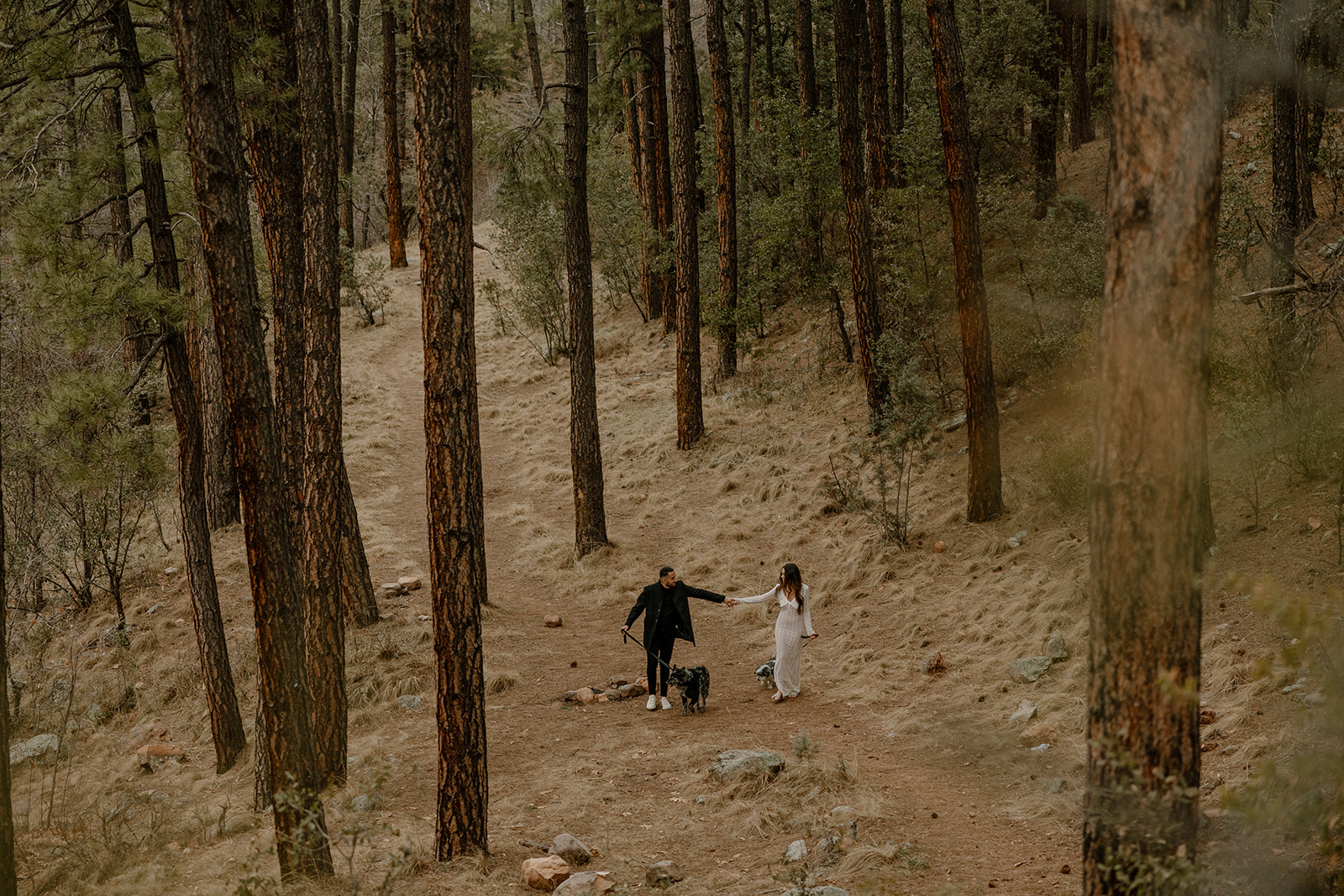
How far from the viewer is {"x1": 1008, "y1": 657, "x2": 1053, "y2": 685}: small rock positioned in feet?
27.7

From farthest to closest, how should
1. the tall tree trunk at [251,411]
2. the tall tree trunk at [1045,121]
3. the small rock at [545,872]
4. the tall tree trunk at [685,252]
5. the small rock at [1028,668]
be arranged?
the tall tree trunk at [1045,121] → the tall tree trunk at [685,252] → the small rock at [1028,668] → the small rock at [545,872] → the tall tree trunk at [251,411]

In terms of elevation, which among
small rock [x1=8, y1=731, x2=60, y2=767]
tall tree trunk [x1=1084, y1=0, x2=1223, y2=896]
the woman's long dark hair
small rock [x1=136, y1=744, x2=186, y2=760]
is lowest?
small rock [x1=8, y1=731, x2=60, y2=767]

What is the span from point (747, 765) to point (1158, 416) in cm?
475

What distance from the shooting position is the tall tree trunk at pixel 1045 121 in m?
18.4

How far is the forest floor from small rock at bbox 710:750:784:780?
0.41 ft

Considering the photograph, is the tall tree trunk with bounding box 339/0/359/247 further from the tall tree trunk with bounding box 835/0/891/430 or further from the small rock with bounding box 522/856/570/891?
the small rock with bounding box 522/856/570/891

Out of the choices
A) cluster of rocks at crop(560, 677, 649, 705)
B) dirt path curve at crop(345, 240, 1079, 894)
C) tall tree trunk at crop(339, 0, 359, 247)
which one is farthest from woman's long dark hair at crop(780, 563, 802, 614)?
tall tree trunk at crop(339, 0, 359, 247)

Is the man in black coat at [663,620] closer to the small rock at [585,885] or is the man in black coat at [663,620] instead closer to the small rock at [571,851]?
the small rock at [571,851]

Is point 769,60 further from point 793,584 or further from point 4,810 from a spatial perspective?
point 4,810

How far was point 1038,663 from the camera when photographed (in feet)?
28.0

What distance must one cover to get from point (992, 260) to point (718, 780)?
12019 millimetres

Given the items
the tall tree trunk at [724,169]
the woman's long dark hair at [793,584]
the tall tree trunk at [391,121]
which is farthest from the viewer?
the tall tree trunk at [391,121]

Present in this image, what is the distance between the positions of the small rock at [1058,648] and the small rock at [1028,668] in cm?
6

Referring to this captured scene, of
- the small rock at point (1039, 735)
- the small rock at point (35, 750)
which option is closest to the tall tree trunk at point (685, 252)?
the small rock at point (1039, 735)
